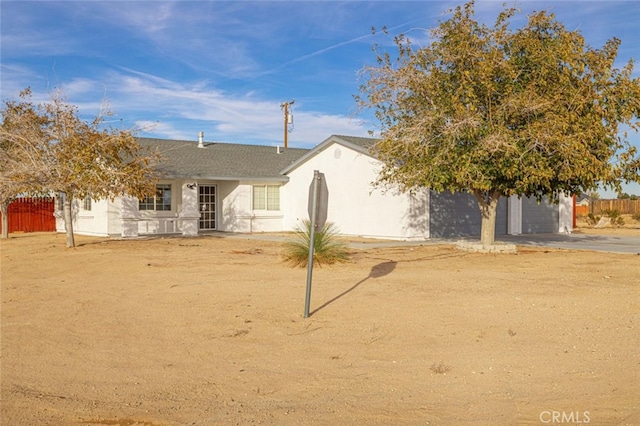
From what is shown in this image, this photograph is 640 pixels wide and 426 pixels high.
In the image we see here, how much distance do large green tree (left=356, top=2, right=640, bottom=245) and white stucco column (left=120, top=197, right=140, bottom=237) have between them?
1213 cm

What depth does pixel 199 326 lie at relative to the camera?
26.9ft

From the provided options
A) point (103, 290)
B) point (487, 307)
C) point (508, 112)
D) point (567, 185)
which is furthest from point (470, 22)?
point (103, 290)

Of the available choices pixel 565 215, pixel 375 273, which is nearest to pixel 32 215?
pixel 375 273

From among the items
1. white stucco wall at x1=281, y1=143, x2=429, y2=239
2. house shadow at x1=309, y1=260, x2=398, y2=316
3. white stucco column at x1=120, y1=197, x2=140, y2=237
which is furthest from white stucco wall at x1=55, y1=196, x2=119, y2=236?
house shadow at x1=309, y1=260, x2=398, y2=316

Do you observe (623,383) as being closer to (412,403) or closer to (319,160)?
(412,403)

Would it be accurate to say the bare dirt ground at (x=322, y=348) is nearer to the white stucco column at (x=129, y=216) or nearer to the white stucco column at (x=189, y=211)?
the white stucco column at (x=129, y=216)

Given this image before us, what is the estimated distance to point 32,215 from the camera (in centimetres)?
3098

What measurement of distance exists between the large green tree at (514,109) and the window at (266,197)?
12.5m

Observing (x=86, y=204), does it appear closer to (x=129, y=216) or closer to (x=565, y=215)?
(x=129, y=216)

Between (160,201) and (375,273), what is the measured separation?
50.6 feet

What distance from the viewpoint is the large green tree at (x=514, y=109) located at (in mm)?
15383

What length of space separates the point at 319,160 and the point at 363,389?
2184 cm

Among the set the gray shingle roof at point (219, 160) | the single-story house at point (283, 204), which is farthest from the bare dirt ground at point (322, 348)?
the gray shingle roof at point (219, 160)

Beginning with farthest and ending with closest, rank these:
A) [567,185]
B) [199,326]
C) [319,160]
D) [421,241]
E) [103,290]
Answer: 1. [319,160]
2. [421,241]
3. [567,185]
4. [103,290]
5. [199,326]
